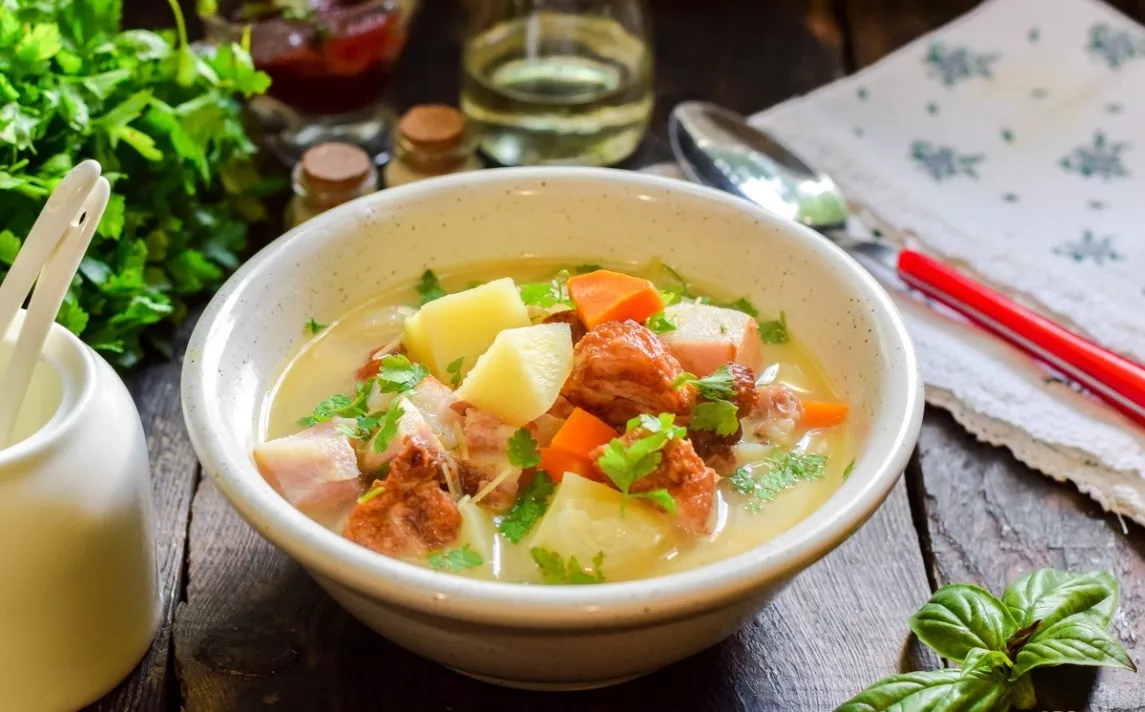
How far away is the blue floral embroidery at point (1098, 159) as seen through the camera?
2533mm

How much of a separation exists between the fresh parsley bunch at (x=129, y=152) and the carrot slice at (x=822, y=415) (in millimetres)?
1046

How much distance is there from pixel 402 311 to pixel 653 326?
0.44 metres

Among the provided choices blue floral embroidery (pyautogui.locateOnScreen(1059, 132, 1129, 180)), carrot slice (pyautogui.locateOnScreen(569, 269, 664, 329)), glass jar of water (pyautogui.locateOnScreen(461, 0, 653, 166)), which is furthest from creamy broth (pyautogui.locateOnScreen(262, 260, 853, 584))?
blue floral embroidery (pyautogui.locateOnScreen(1059, 132, 1129, 180))

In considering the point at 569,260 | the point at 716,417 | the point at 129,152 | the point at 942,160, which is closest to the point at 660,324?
the point at 716,417

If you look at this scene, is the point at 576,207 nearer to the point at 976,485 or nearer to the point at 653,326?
the point at 653,326

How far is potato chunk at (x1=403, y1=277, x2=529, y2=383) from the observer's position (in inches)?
62.4

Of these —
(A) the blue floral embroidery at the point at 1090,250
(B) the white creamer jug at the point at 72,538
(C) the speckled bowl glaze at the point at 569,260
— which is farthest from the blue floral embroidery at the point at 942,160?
(B) the white creamer jug at the point at 72,538

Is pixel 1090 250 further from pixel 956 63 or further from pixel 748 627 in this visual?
pixel 748 627

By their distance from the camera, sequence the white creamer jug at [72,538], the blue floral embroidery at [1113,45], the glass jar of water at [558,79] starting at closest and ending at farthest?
the white creamer jug at [72,538] → the glass jar of water at [558,79] → the blue floral embroidery at [1113,45]

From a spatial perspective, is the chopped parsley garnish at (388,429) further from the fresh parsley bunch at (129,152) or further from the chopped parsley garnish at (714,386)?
the fresh parsley bunch at (129,152)

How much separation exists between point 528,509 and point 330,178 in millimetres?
990

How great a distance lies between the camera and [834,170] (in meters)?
2.58

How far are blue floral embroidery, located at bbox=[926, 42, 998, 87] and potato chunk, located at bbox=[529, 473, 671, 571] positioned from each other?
1851 millimetres

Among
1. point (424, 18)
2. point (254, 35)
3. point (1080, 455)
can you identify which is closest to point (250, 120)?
point (254, 35)
